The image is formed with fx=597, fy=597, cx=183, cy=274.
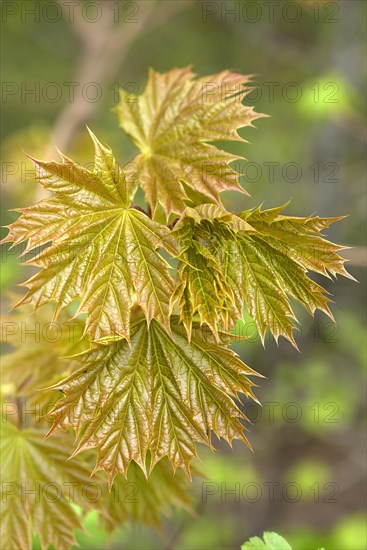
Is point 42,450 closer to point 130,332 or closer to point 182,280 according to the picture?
point 130,332

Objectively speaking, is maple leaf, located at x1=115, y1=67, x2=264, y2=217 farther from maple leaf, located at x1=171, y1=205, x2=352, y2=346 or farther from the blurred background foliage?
the blurred background foliage

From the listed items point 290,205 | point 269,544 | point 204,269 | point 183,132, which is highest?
point 290,205

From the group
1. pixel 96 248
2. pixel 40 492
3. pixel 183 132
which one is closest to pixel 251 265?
pixel 96 248

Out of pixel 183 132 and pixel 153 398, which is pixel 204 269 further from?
pixel 183 132

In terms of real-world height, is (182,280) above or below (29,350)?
above

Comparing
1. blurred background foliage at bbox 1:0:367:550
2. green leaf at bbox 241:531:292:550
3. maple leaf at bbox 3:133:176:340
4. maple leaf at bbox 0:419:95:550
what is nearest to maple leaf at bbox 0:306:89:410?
maple leaf at bbox 0:419:95:550

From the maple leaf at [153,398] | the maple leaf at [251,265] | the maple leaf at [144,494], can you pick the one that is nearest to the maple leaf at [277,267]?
the maple leaf at [251,265]

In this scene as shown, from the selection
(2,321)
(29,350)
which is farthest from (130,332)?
(2,321)
